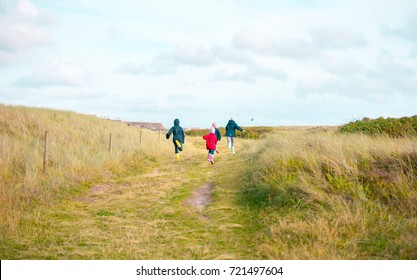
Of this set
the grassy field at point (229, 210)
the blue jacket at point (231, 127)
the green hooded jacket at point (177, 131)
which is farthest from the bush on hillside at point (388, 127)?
the green hooded jacket at point (177, 131)

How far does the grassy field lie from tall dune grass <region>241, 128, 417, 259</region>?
2 cm

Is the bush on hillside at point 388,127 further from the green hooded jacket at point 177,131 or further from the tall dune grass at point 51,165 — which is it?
the tall dune grass at point 51,165

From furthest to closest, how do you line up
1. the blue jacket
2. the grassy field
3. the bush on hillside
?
the blue jacket
the bush on hillside
the grassy field

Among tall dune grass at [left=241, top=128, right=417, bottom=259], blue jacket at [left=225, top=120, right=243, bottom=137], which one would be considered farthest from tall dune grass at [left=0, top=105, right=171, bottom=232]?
tall dune grass at [left=241, top=128, right=417, bottom=259]

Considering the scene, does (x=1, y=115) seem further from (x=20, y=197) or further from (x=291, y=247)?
(x=291, y=247)

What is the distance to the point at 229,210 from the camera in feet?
26.5

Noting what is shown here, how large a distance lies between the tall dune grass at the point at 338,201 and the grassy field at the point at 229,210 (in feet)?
0.08

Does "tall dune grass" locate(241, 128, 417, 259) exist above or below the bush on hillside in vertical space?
below

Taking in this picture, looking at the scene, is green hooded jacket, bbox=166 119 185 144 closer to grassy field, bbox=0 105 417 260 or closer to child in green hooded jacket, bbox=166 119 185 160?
child in green hooded jacket, bbox=166 119 185 160

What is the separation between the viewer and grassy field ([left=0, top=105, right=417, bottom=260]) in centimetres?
558

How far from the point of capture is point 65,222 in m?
7.24

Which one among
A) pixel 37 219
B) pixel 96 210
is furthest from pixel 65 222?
pixel 96 210

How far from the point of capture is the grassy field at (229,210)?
5.58 metres

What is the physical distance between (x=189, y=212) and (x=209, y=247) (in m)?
2.20
